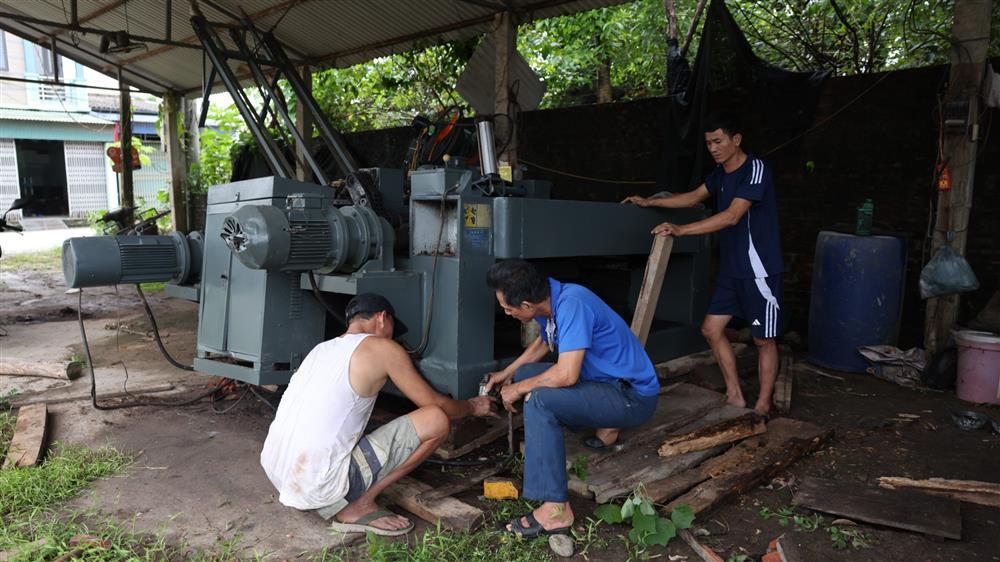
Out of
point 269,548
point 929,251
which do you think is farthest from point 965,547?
point 929,251

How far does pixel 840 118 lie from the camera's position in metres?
5.07

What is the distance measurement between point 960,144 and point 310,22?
5.58 m

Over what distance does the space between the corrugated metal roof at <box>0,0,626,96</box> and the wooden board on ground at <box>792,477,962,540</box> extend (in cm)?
372

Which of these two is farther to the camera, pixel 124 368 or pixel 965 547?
pixel 124 368

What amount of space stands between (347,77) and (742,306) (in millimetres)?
7936

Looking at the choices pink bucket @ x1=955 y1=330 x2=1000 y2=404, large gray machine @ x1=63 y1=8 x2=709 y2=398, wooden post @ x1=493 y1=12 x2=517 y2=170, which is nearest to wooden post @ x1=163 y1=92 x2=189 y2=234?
wooden post @ x1=493 y1=12 x2=517 y2=170

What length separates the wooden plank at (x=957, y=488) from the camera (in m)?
2.78

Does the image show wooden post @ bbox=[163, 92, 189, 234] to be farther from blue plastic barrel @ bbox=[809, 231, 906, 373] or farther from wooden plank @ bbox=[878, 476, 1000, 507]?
wooden plank @ bbox=[878, 476, 1000, 507]

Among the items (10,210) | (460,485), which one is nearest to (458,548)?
(460,485)

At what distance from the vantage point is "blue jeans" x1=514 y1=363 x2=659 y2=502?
8.46 ft

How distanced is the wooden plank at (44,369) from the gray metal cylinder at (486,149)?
127 inches

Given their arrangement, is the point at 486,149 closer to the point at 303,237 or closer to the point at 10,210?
the point at 303,237

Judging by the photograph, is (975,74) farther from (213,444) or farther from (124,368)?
(124,368)

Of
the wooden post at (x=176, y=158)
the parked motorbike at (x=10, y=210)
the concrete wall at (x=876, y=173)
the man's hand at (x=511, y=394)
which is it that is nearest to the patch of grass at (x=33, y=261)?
the wooden post at (x=176, y=158)
